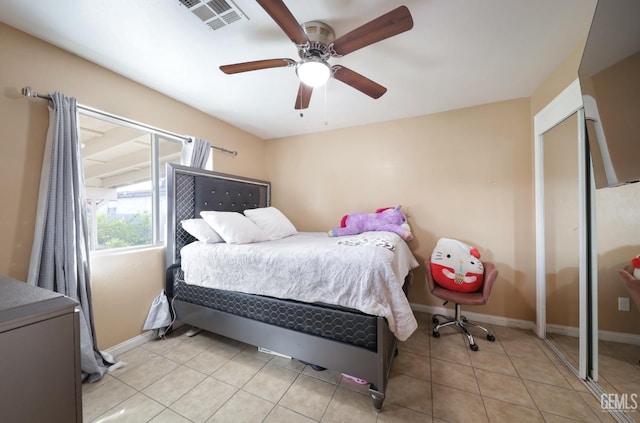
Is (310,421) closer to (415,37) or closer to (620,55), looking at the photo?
(620,55)

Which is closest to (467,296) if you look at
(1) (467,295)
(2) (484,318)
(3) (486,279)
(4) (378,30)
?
(1) (467,295)

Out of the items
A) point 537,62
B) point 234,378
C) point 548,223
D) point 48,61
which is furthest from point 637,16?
point 48,61

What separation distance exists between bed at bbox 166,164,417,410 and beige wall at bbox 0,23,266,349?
0.30 metres

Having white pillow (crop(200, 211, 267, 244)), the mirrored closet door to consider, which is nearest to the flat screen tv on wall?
the mirrored closet door

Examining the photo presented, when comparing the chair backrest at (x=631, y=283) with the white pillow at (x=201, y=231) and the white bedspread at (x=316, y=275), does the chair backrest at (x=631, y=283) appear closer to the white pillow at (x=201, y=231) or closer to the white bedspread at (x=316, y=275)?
the white bedspread at (x=316, y=275)

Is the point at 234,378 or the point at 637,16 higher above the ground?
the point at 637,16

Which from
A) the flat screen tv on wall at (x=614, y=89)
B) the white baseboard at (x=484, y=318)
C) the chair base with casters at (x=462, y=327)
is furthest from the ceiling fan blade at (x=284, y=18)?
the white baseboard at (x=484, y=318)

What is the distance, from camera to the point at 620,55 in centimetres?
76

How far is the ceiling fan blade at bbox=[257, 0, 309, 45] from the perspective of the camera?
3.34 ft

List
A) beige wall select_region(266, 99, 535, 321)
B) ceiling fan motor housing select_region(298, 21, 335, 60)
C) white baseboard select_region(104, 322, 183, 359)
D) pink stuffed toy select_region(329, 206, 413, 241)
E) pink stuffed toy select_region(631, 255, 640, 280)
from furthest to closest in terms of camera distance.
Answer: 1. pink stuffed toy select_region(329, 206, 413, 241)
2. beige wall select_region(266, 99, 535, 321)
3. white baseboard select_region(104, 322, 183, 359)
4. ceiling fan motor housing select_region(298, 21, 335, 60)
5. pink stuffed toy select_region(631, 255, 640, 280)

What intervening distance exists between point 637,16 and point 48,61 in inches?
122

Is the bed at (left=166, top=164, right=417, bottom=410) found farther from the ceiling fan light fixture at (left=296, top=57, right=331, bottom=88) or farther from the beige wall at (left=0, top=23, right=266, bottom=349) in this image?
the ceiling fan light fixture at (left=296, top=57, right=331, bottom=88)

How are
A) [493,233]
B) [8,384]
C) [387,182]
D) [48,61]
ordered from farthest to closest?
1. [387,182]
2. [493,233]
3. [48,61]
4. [8,384]

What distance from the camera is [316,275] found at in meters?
1.45
